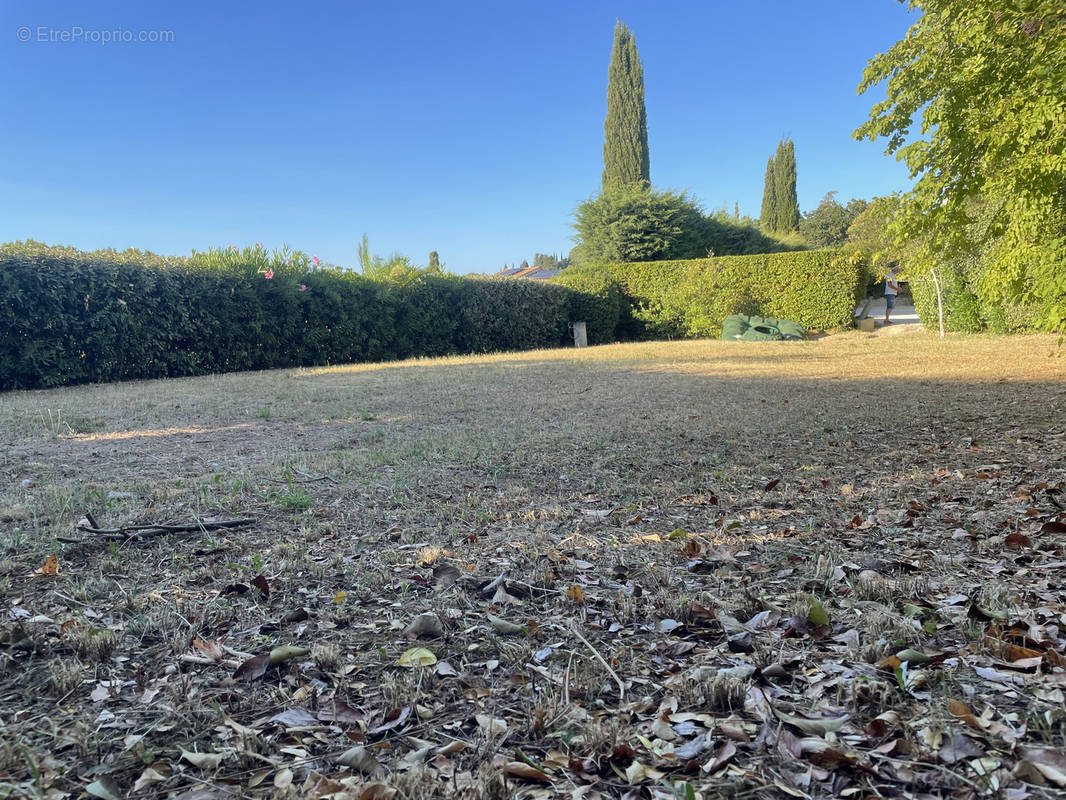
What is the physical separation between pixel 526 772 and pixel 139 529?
2142 mm

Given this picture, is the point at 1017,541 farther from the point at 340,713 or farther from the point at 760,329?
the point at 760,329

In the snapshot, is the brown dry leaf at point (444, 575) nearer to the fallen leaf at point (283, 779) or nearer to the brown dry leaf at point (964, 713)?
the fallen leaf at point (283, 779)

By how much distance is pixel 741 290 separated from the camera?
16.4 m

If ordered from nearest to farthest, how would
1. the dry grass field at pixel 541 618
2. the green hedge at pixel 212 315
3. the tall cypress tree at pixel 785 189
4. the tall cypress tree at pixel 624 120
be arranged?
1. the dry grass field at pixel 541 618
2. the green hedge at pixel 212 315
3. the tall cypress tree at pixel 624 120
4. the tall cypress tree at pixel 785 189

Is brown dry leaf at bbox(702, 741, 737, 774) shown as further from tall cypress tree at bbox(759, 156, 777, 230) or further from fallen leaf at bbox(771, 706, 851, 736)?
tall cypress tree at bbox(759, 156, 777, 230)

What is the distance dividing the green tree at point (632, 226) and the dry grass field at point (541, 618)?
18.8 m

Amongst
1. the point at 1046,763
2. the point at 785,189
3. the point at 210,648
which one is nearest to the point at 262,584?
the point at 210,648

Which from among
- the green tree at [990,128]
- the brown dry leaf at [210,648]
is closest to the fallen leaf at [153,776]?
the brown dry leaf at [210,648]

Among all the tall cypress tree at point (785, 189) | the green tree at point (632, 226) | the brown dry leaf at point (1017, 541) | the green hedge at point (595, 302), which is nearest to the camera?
the brown dry leaf at point (1017, 541)

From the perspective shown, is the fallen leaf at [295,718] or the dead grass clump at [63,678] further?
the dead grass clump at [63,678]

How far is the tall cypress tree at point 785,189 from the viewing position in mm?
33469

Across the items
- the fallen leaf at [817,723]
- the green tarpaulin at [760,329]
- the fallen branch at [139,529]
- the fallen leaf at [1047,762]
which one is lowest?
the fallen leaf at [817,723]

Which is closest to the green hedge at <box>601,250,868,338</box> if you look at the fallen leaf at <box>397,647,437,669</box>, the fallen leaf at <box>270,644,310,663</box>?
the fallen leaf at <box>397,647,437,669</box>

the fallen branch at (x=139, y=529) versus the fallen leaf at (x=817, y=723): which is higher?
the fallen branch at (x=139, y=529)
